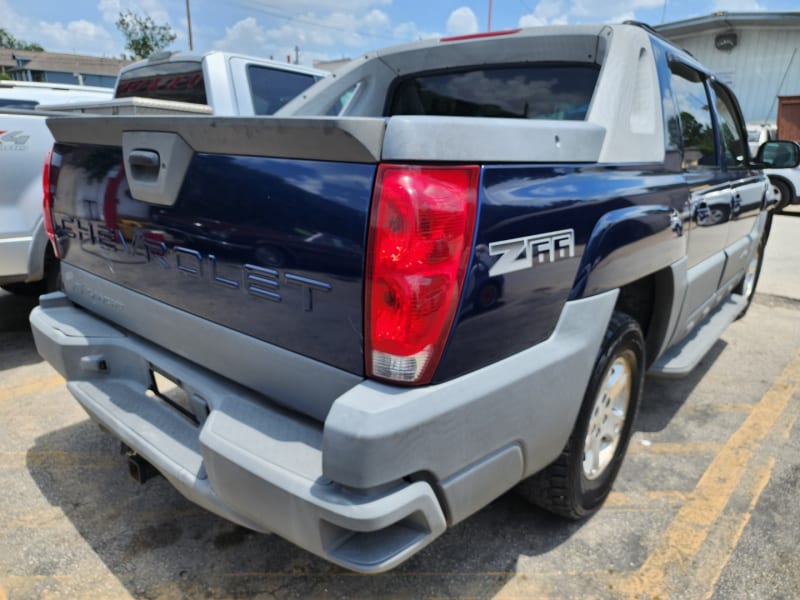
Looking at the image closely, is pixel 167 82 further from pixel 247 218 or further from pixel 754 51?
pixel 754 51

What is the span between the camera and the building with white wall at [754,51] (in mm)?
25391

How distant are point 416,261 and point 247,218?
1.85 ft

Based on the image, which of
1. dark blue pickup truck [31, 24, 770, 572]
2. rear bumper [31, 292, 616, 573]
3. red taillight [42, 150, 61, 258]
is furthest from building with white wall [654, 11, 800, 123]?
rear bumper [31, 292, 616, 573]

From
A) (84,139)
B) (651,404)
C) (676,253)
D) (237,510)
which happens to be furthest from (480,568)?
(84,139)

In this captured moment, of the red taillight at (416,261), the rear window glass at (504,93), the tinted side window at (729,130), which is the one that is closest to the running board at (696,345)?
the tinted side window at (729,130)

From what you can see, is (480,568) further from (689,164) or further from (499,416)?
(689,164)

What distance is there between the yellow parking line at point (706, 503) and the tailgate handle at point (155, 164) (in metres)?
2.12

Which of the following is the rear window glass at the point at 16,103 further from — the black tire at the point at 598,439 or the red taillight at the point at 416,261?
the black tire at the point at 598,439

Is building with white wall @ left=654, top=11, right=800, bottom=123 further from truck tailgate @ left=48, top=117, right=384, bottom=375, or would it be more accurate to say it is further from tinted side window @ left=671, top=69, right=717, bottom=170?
truck tailgate @ left=48, top=117, right=384, bottom=375

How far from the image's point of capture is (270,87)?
5164mm

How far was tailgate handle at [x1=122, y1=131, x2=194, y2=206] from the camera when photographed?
1.93 m

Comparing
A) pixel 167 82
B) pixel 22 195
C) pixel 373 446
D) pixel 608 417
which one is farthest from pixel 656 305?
pixel 167 82

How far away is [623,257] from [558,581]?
121 cm

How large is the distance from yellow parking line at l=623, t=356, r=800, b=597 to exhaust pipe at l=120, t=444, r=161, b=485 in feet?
5.96
